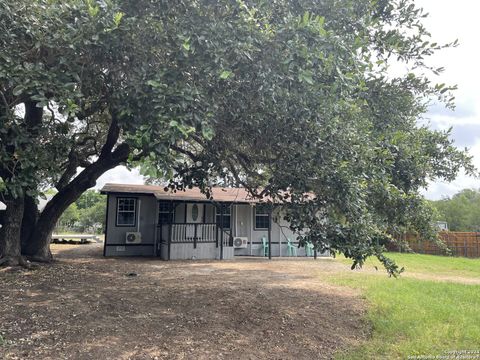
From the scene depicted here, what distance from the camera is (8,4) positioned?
168 inches

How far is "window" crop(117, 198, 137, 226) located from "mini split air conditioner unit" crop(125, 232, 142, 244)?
49 centimetres

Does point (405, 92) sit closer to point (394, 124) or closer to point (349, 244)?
point (394, 124)

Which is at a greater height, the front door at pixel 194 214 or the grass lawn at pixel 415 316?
the front door at pixel 194 214

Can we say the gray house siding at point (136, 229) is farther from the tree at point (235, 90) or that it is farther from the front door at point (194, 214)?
the tree at point (235, 90)

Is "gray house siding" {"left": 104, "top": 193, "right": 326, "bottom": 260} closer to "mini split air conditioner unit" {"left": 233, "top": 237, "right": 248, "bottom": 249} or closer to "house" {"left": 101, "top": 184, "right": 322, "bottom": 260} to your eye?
"house" {"left": 101, "top": 184, "right": 322, "bottom": 260}

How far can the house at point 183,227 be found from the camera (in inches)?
556

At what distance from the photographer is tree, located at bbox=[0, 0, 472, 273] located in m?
4.19

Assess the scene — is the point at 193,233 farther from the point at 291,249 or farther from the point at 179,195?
the point at 291,249

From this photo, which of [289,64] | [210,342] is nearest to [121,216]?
[210,342]

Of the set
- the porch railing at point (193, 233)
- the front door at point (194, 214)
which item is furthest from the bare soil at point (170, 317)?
the front door at point (194, 214)

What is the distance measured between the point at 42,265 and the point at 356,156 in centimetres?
927

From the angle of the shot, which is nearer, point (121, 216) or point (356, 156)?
point (356, 156)

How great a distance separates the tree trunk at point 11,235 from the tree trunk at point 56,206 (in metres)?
1.13

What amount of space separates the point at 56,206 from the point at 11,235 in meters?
1.52
